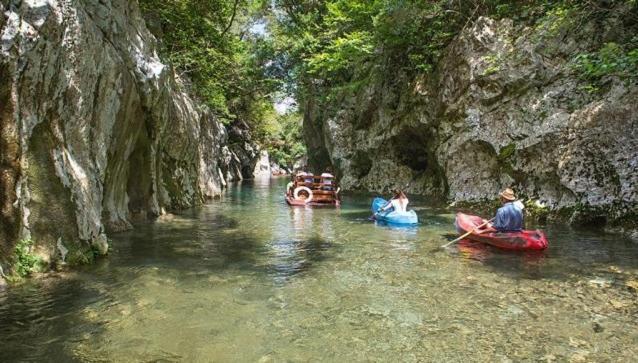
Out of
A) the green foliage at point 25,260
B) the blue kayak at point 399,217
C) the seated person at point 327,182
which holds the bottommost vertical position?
the green foliage at point 25,260

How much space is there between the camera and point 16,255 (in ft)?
25.4

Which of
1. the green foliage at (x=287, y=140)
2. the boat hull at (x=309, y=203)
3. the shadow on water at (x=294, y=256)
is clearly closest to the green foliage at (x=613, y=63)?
the shadow on water at (x=294, y=256)

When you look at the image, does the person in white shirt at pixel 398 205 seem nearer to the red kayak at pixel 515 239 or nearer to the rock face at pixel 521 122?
the red kayak at pixel 515 239

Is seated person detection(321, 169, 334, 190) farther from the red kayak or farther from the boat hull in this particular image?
the red kayak

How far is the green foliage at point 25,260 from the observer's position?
772 centimetres

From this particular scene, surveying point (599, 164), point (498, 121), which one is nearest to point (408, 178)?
point (498, 121)

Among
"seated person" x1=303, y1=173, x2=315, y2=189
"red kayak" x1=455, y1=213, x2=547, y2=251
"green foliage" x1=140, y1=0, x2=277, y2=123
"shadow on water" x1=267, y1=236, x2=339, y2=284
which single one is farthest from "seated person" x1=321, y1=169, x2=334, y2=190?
"red kayak" x1=455, y1=213, x2=547, y2=251

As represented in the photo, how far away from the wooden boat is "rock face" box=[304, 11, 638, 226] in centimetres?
528

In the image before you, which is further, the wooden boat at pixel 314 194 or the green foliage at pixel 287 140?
the green foliage at pixel 287 140

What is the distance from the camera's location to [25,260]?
7863 millimetres

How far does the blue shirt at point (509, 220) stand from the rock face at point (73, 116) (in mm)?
9004

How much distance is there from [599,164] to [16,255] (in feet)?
48.4

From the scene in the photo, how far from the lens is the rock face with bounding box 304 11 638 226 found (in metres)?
14.1

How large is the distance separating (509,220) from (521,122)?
24.6 ft
